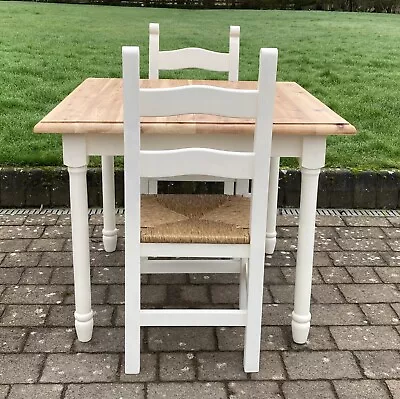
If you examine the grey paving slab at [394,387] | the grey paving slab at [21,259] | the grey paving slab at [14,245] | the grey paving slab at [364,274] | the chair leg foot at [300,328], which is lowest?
the grey paving slab at [14,245]

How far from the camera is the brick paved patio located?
2551 millimetres

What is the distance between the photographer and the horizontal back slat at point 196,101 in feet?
7.57

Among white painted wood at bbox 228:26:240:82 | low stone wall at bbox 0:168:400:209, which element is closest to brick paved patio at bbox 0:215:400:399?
low stone wall at bbox 0:168:400:209

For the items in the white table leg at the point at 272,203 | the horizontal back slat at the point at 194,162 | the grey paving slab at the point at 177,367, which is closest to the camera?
the horizontal back slat at the point at 194,162

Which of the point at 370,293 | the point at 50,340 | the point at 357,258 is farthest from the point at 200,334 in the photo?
the point at 357,258

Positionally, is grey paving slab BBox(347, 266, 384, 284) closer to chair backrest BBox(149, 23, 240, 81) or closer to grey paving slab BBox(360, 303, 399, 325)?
grey paving slab BBox(360, 303, 399, 325)

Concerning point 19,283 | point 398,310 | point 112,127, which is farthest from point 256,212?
point 19,283

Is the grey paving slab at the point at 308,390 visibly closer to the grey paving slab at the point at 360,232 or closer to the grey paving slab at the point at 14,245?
the grey paving slab at the point at 360,232

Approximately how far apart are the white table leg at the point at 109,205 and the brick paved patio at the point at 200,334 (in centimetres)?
8

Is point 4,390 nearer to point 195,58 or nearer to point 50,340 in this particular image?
point 50,340

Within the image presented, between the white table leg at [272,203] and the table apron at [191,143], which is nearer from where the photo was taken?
the table apron at [191,143]

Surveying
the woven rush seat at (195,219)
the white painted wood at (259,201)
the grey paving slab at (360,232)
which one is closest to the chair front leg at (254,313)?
the white painted wood at (259,201)

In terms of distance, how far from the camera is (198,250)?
8.41 ft

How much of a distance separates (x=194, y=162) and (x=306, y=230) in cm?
65
